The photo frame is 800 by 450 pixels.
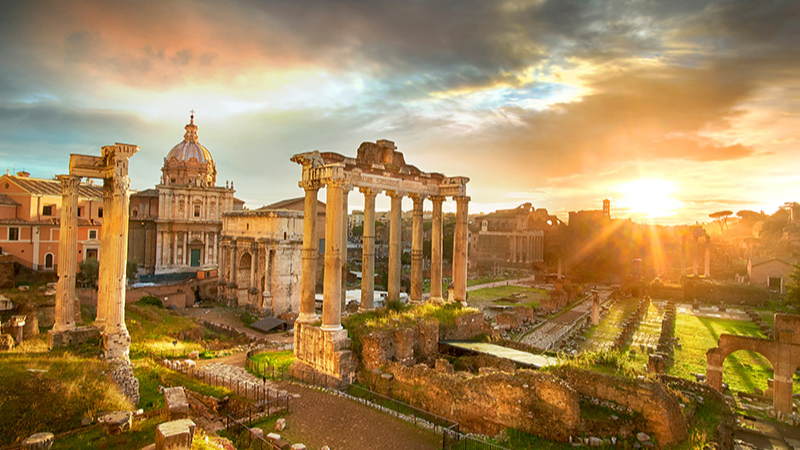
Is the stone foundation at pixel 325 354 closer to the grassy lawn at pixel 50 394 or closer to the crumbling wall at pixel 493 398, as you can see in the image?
the crumbling wall at pixel 493 398

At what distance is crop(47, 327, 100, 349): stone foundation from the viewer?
1409 cm

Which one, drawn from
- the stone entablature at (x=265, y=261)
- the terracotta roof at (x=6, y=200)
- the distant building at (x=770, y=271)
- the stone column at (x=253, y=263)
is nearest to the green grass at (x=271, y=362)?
→ the stone entablature at (x=265, y=261)

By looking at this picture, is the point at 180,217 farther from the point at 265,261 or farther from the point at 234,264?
the point at 265,261

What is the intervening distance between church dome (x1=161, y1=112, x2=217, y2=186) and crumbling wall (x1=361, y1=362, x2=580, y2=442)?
39704mm

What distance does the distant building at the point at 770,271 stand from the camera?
47.3 metres

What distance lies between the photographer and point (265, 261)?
3353 centimetres

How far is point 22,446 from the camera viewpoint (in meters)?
7.24

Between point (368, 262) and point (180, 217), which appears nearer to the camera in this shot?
point (368, 262)

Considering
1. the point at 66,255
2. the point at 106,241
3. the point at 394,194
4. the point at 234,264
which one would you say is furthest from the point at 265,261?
the point at 394,194

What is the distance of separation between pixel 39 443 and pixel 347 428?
18.6ft

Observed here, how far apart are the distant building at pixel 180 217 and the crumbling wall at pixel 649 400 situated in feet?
135

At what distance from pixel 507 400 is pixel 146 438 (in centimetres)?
748

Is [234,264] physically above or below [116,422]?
above

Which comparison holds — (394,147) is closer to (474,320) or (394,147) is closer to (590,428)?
(474,320)
